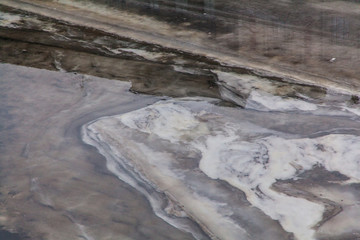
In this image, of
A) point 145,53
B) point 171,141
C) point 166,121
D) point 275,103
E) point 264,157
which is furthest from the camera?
point 145,53

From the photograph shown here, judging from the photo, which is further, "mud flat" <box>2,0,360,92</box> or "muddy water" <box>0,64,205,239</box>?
"mud flat" <box>2,0,360,92</box>

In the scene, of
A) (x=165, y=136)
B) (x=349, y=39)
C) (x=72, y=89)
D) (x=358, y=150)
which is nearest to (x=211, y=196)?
(x=165, y=136)

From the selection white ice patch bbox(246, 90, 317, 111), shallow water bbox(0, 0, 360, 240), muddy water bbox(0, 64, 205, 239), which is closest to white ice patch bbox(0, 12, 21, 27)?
shallow water bbox(0, 0, 360, 240)

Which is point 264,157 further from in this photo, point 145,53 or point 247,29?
point 247,29

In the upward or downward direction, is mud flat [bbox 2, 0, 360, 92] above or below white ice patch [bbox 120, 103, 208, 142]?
above

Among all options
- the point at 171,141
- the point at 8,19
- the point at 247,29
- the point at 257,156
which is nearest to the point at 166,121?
the point at 171,141

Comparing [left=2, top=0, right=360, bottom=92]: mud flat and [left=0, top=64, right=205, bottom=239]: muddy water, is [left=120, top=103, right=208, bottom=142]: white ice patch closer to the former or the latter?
[left=0, top=64, right=205, bottom=239]: muddy water
